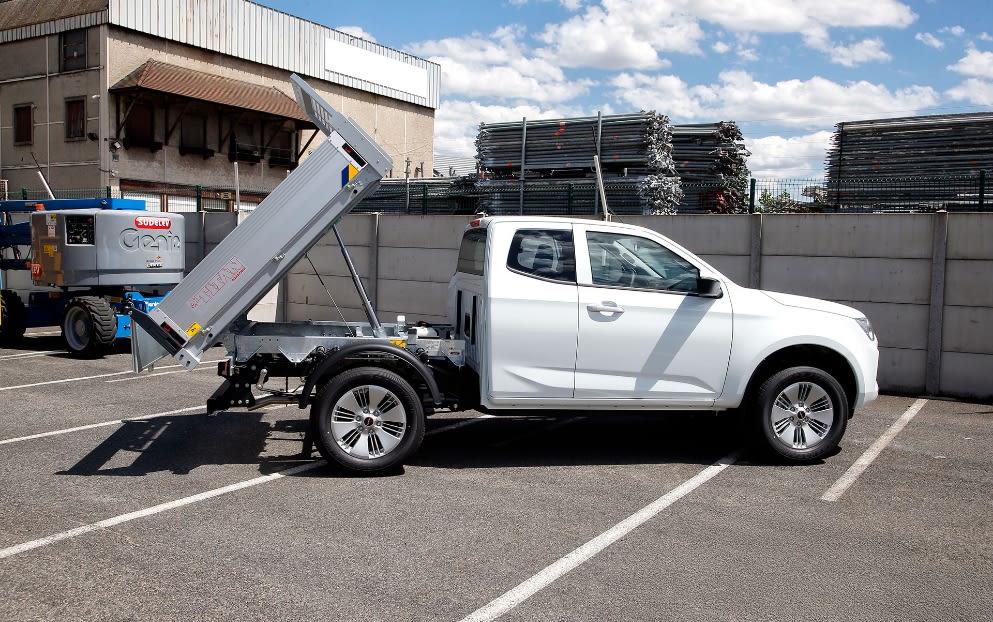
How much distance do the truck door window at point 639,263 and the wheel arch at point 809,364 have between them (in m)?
0.91

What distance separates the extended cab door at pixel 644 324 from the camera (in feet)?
23.7

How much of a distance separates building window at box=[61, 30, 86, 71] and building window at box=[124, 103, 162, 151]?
7.31 ft

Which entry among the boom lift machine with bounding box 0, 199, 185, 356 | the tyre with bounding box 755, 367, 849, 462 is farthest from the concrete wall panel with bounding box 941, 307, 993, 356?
the boom lift machine with bounding box 0, 199, 185, 356

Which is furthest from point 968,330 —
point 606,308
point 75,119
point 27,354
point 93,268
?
point 75,119

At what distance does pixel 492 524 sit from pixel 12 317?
11.6 m

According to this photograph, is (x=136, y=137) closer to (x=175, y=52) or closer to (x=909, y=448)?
(x=175, y=52)

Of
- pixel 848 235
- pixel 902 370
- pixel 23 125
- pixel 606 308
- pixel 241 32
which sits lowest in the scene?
pixel 902 370

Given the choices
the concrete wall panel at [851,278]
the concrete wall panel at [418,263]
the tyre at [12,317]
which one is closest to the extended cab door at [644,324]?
the concrete wall panel at [851,278]

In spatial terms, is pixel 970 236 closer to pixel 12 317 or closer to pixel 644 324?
pixel 644 324

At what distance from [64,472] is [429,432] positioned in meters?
3.17

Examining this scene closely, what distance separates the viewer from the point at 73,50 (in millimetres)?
31266

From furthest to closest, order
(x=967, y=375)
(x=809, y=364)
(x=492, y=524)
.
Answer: (x=967, y=375) < (x=809, y=364) < (x=492, y=524)

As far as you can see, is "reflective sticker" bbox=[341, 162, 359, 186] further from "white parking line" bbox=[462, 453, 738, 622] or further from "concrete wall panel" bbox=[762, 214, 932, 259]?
"concrete wall panel" bbox=[762, 214, 932, 259]

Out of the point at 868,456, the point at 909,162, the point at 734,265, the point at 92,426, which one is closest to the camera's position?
the point at 868,456
